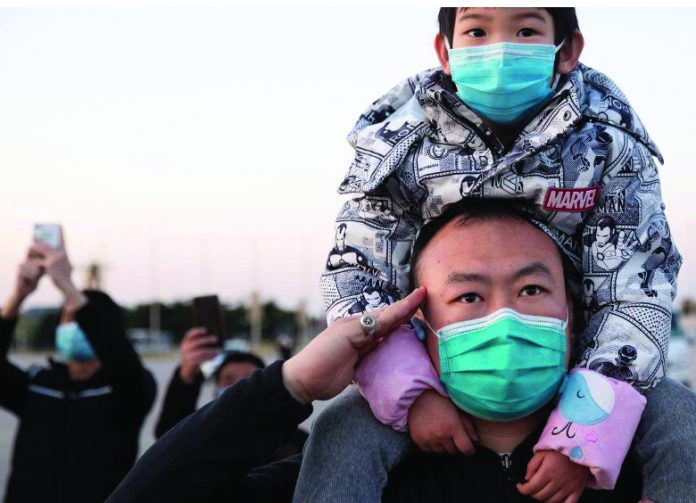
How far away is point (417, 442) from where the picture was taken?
2.64 m

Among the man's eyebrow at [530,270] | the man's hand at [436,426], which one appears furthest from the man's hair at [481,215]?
the man's hand at [436,426]

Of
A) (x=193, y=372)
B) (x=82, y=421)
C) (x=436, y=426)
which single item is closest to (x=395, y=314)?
(x=436, y=426)

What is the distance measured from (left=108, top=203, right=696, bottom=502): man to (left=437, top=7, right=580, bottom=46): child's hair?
566mm

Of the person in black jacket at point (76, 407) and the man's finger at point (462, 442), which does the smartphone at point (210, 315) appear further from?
the man's finger at point (462, 442)

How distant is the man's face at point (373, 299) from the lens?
2.81 metres

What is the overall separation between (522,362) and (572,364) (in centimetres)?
31

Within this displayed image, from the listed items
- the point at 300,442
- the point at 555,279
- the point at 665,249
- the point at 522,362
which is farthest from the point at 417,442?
the point at 300,442

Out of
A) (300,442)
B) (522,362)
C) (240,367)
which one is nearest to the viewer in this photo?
(522,362)

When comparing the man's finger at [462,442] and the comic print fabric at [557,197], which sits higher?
the comic print fabric at [557,197]

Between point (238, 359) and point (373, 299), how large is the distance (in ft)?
13.2

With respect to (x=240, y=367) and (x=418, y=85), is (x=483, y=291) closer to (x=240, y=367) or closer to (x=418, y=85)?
(x=418, y=85)

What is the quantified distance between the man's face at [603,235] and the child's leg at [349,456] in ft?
2.37

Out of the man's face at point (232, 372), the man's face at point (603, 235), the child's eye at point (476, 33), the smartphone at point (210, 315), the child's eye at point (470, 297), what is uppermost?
the child's eye at point (476, 33)

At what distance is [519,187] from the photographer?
2693 millimetres
